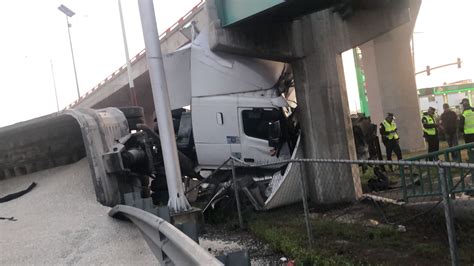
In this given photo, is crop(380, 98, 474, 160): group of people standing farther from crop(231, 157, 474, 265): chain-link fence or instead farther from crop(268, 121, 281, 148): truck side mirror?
crop(268, 121, 281, 148): truck side mirror

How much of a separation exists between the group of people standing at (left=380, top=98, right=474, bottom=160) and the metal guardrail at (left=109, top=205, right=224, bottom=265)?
10.4 m

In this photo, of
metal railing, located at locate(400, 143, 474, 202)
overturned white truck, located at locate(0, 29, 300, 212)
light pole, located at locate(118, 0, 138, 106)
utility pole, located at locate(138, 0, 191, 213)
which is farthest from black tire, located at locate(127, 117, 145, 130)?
light pole, located at locate(118, 0, 138, 106)

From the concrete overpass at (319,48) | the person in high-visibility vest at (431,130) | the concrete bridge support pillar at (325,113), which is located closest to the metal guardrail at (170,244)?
the concrete overpass at (319,48)

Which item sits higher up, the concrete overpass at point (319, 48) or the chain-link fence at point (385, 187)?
the concrete overpass at point (319, 48)

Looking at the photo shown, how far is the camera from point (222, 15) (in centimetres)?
962

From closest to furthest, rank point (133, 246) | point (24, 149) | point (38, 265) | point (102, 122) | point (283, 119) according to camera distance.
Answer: point (38, 265) < point (133, 246) < point (102, 122) < point (24, 149) < point (283, 119)

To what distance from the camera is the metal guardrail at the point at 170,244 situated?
2.79 meters

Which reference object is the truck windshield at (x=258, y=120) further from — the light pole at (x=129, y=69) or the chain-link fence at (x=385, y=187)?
the light pole at (x=129, y=69)

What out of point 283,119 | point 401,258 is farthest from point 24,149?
point 401,258

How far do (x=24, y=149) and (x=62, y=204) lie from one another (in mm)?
2172

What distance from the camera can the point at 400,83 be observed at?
21656 mm

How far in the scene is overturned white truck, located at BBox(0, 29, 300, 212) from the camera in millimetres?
8641

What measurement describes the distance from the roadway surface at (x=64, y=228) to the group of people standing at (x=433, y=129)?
9.39 metres

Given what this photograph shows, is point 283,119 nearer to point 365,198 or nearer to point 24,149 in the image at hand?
point 365,198
